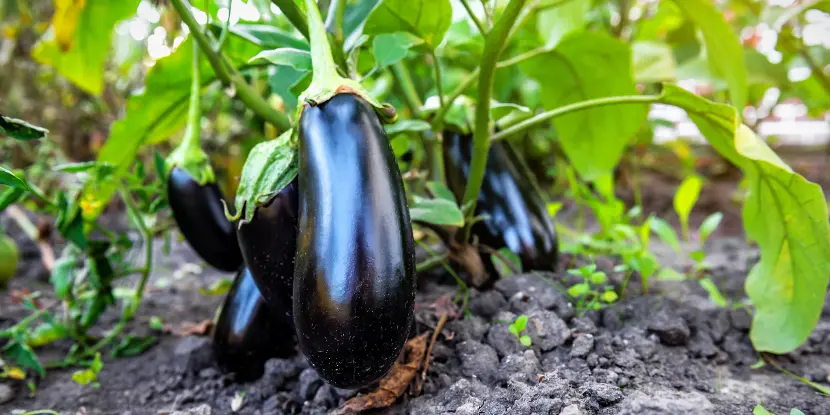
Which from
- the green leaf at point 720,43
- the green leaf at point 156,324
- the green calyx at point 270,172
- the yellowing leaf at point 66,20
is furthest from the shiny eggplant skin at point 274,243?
the yellowing leaf at point 66,20

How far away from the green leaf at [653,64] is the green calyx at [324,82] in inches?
32.3

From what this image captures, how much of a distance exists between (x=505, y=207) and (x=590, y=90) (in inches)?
9.8

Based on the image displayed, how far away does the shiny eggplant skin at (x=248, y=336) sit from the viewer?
0.79 m

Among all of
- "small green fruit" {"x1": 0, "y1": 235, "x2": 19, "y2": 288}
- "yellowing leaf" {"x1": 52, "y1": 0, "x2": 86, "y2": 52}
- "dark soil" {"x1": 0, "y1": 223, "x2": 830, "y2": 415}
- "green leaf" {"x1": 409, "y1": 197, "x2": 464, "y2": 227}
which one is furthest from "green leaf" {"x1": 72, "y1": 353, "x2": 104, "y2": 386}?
"yellowing leaf" {"x1": 52, "y1": 0, "x2": 86, "y2": 52}

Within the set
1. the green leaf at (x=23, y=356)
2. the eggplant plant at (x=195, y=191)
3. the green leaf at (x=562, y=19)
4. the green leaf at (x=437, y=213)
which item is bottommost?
the green leaf at (x=23, y=356)

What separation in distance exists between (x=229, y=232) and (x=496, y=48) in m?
0.44

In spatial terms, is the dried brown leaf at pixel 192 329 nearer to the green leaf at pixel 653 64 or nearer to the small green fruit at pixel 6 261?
the small green fruit at pixel 6 261

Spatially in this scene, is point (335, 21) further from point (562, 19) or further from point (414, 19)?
point (562, 19)

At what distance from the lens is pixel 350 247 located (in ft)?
1.70

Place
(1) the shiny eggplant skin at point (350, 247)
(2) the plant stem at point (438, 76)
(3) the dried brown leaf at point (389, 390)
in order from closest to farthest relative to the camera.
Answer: (1) the shiny eggplant skin at point (350, 247)
(3) the dried brown leaf at point (389, 390)
(2) the plant stem at point (438, 76)

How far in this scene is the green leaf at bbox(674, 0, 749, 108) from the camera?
92 centimetres

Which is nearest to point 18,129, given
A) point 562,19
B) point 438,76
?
point 438,76

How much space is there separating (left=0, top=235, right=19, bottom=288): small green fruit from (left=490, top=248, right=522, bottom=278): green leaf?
102cm

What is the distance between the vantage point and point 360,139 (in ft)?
1.78
